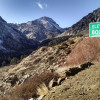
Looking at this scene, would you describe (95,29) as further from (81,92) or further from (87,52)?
(87,52)

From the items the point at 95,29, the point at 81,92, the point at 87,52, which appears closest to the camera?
the point at 81,92

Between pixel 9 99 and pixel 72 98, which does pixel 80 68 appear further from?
pixel 9 99

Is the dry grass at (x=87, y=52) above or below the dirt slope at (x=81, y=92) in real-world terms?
above

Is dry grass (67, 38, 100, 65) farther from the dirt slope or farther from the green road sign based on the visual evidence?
the green road sign

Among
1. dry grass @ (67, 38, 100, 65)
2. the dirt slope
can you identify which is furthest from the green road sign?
dry grass @ (67, 38, 100, 65)

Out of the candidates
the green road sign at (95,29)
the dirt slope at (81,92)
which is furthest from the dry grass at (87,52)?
the green road sign at (95,29)

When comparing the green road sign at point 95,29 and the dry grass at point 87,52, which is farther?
the dry grass at point 87,52

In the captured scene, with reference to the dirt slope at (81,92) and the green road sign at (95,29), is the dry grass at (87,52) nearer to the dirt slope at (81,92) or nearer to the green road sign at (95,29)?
the dirt slope at (81,92)

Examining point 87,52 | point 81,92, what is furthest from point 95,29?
point 87,52

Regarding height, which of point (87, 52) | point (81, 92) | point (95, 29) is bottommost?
point (81, 92)

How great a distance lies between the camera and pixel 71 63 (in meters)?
11.5

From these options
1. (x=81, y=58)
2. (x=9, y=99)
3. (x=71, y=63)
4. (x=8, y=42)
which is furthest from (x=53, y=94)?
(x=8, y=42)

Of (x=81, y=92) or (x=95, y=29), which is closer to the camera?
(x=81, y=92)

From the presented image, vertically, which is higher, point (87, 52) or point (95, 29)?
point (95, 29)
